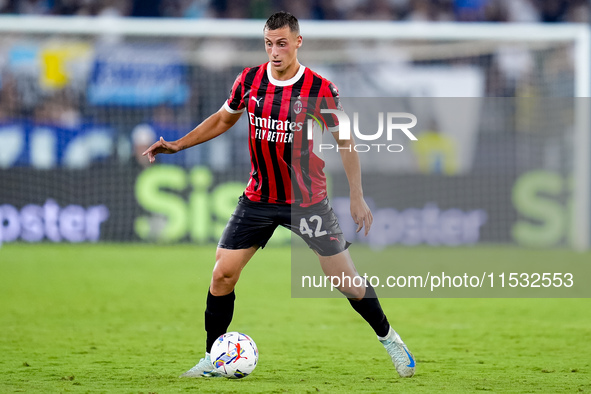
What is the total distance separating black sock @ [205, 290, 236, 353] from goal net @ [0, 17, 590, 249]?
8815mm

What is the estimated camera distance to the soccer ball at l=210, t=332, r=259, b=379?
524cm

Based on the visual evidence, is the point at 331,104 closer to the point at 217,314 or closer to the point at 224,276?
the point at 224,276

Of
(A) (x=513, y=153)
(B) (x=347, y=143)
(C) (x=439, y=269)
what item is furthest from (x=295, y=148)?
(A) (x=513, y=153)

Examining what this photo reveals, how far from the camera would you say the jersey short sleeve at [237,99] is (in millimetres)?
5434

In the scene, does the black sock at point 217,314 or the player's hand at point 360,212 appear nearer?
the player's hand at point 360,212

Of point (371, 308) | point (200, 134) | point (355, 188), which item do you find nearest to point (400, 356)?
point (371, 308)

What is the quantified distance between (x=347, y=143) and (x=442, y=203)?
9.77 meters

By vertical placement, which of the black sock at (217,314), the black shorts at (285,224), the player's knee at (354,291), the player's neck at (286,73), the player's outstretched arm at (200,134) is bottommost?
the black sock at (217,314)

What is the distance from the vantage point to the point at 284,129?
530 centimetres

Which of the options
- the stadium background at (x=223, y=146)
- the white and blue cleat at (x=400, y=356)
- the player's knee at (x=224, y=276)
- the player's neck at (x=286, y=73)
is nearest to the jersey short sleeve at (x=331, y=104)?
the player's neck at (x=286, y=73)

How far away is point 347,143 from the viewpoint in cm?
527

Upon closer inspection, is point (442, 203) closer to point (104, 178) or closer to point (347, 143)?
point (104, 178)

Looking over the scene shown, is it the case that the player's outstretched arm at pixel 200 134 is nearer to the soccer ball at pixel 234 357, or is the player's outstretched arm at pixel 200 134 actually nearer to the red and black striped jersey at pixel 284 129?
the red and black striped jersey at pixel 284 129

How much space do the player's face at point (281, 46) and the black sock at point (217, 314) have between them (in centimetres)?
144
